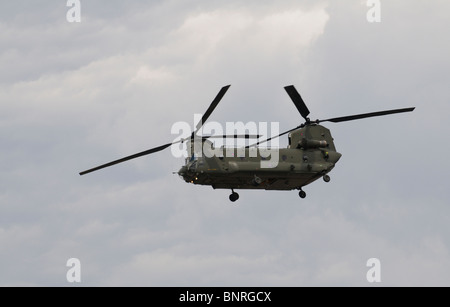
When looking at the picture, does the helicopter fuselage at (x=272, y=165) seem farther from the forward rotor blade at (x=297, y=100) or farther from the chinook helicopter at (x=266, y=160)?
the forward rotor blade at (x=297, y=100)

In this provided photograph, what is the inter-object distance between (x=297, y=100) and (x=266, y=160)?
5.40 metres

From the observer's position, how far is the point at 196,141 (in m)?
82.3

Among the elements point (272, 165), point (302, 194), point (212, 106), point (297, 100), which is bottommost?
point (302, 194)

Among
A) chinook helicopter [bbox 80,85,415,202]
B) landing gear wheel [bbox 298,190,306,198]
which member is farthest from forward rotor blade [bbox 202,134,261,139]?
landing gear wheel [bbox 298,190,306,198]

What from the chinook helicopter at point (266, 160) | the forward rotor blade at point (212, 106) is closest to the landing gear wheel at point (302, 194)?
the chinook helicopter at point (266, 160)

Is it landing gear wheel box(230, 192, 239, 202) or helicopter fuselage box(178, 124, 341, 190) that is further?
landing gear wheel box(230, 192, 239, 202)

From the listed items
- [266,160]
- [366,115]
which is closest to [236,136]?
[266,160]

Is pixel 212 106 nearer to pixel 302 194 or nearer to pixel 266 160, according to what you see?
pixel 266 160

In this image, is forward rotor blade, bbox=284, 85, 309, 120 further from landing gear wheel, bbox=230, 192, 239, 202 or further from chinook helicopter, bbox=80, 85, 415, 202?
landing gear wheel, bbox=230, 192, 239, 202

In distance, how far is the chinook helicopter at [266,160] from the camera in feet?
268

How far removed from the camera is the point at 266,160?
273ft

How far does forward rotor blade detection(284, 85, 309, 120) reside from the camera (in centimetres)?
→ 8388

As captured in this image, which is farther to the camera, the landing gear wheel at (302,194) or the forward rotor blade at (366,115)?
the landing gear wheel at (302,194)
